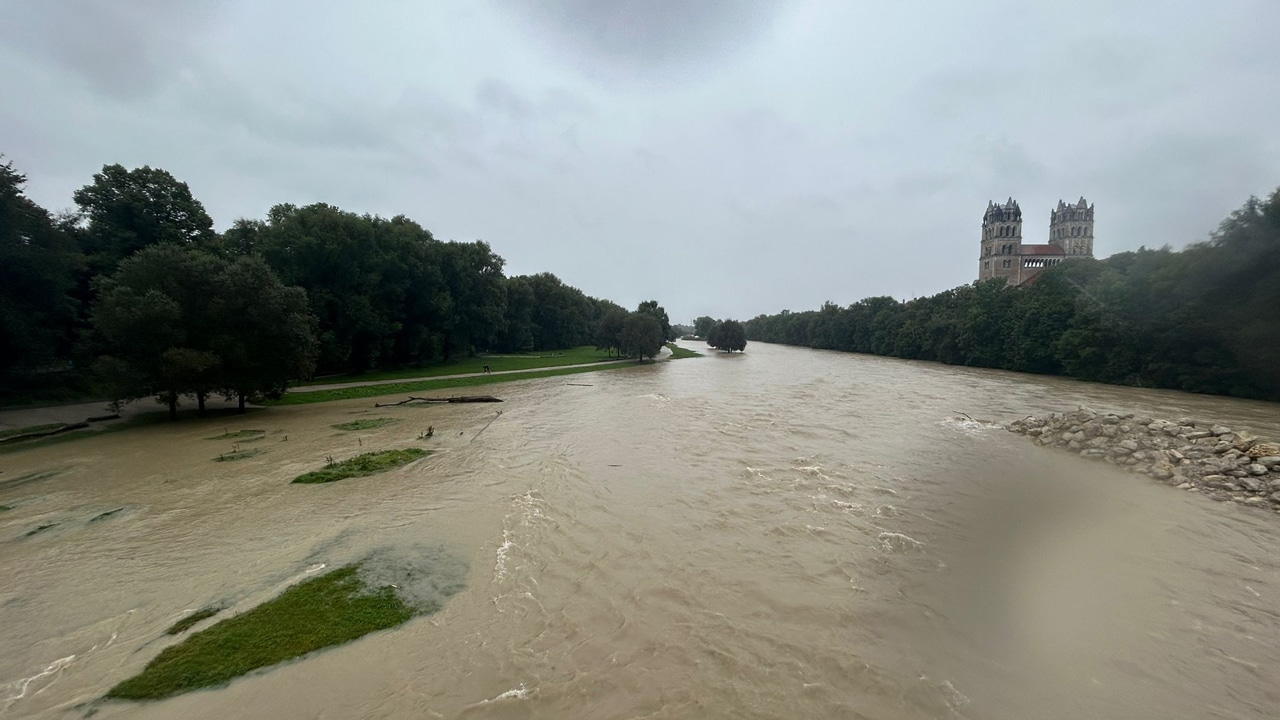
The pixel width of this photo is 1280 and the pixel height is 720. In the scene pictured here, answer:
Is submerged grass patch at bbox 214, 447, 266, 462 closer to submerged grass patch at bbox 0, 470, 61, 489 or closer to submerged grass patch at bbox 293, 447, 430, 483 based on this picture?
submerged grass patch at bbox 0, 470, 61, 489

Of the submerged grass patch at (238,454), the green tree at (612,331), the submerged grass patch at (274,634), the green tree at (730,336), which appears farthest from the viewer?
the green tree at (730,336)

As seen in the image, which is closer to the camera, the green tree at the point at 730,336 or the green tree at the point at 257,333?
the green tree at the point at 257,333

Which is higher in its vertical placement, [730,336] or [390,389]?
[730,336]

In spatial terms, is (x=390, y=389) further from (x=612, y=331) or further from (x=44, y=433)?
(x=612, y=331)

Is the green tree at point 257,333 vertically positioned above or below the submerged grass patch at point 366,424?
above

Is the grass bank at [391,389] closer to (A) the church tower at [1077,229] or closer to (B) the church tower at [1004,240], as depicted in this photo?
(B) the church tower at [1004,240]

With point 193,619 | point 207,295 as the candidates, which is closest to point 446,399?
point 207,295

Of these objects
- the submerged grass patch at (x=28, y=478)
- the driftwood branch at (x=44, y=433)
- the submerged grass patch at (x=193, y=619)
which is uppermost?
the submerged grass patch at (x=193, y=619)

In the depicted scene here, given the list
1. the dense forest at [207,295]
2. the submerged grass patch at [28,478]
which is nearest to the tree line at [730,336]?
the dense forest at [207,295]

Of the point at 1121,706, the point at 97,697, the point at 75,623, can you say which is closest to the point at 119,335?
the point at 75,623
